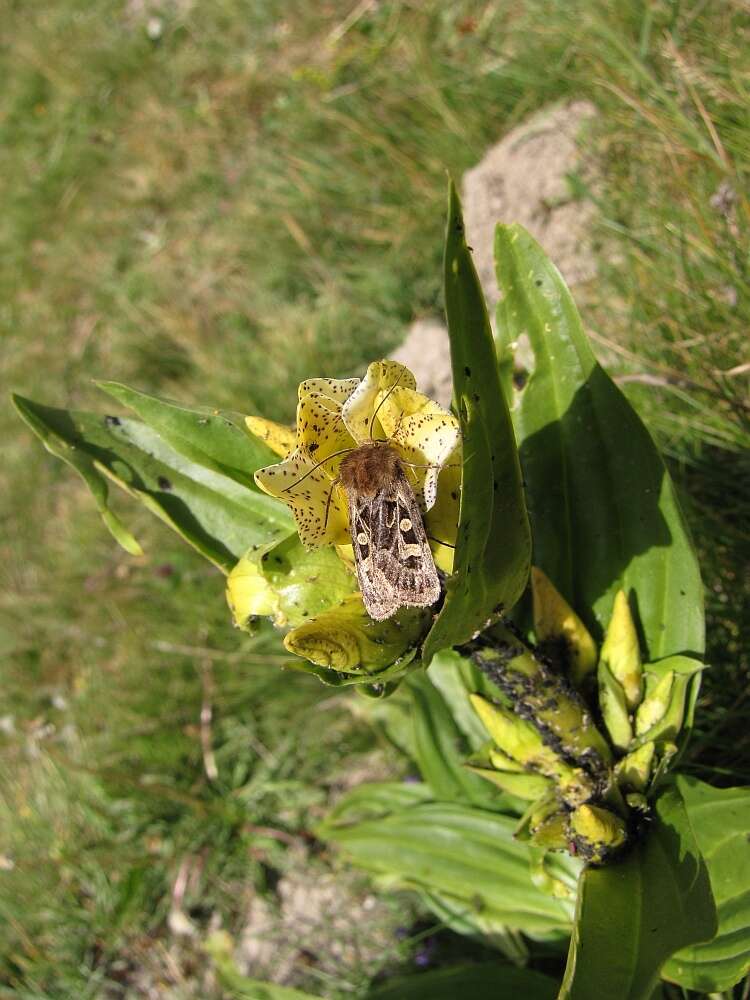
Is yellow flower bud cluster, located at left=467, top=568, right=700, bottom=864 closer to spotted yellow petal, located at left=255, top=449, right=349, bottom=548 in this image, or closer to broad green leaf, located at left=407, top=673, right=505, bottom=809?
spotted yellow petal, located at left=255, top=449, right=349, bottom=548

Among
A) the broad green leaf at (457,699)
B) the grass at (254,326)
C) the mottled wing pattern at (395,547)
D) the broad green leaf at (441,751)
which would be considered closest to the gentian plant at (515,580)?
the mottled wing pattern at (395,547)

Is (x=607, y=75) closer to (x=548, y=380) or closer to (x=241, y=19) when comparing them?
(x=548, y=380)

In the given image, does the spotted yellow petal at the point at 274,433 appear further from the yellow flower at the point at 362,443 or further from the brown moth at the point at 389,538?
the brown moth at the point at 389,538

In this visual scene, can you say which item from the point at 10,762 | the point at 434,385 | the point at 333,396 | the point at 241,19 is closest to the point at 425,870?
the point at 333,396

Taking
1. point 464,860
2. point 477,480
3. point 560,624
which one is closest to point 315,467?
point 477,480

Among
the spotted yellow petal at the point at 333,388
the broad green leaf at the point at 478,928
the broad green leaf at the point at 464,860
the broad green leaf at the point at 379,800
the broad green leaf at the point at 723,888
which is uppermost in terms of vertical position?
the spotted yellow petal at the point at 333,388

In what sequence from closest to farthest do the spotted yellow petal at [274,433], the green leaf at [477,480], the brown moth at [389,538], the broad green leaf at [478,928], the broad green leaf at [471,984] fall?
the green leaf at [477,480]
the brown moth at [389,538]
the spotted yellow petal at [274,433]
the broad green leaf at [471,984]
the broad green leaf at [478,928]

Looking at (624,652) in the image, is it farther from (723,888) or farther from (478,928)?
(478,928)
